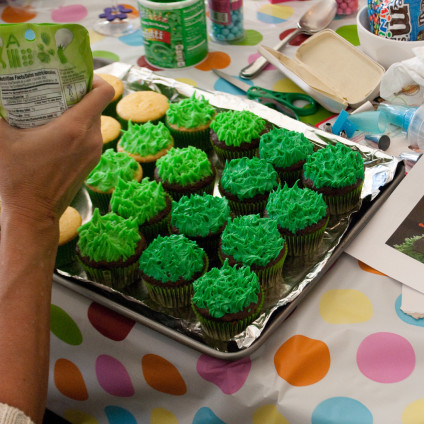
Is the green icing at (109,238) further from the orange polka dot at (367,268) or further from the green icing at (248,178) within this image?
the orange polka dot at (367,268)

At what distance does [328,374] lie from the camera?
1.15 meters

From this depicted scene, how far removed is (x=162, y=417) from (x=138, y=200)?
55 cm

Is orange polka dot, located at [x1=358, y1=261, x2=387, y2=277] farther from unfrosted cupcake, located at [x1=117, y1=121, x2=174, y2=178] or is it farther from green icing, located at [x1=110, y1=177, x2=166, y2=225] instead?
unfrosted cupcake, located at [x1=117, y1=121, x2=174, y2=178]

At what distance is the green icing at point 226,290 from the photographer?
1212 millimetres

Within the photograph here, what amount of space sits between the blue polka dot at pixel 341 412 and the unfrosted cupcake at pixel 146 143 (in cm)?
93

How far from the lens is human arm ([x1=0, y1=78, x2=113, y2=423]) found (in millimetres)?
979

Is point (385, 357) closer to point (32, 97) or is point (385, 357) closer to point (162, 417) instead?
point (162, 417)

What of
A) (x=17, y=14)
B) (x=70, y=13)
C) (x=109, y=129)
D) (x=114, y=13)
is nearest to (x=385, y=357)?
(x=109, y=129)

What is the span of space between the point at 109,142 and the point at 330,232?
0.77 metres

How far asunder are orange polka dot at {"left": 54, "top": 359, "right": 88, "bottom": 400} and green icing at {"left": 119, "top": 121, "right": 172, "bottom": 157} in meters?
0.66

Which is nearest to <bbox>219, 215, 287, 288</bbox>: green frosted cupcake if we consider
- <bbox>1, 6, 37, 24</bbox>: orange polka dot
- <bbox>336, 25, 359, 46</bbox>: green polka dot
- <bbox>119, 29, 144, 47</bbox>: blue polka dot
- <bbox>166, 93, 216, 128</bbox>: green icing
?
<bbox>166, 93, 216, 128</bbox>: green icing

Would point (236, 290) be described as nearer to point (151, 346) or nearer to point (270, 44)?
point (151, 346)

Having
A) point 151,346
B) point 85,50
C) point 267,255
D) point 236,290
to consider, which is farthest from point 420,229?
point 85,50

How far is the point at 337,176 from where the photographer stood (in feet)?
4.96
